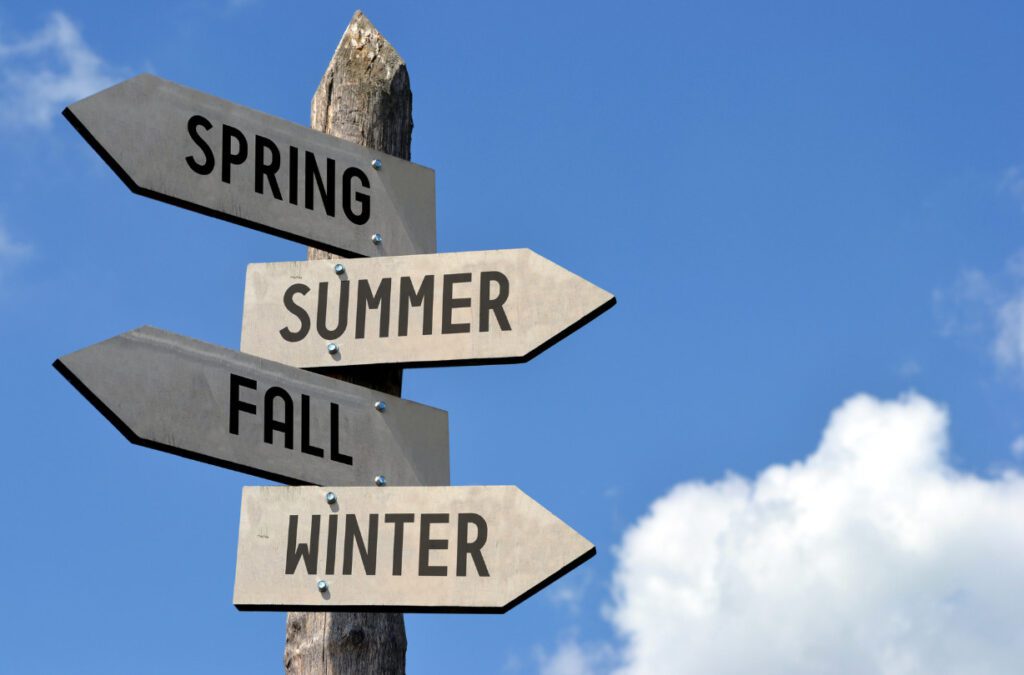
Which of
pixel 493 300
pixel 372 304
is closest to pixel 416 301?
pixel 372 304

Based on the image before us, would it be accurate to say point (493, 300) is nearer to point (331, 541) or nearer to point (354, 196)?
point (354, 196)

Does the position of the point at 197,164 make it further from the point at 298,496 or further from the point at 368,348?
the point at 298,496

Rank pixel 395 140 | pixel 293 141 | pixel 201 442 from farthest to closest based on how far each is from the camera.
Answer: pixel 395 140 → pixel 293 141 → pixel 201 442

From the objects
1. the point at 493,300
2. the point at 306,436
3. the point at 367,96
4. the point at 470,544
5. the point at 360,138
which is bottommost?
the point at 470,544

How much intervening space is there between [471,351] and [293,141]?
981mm

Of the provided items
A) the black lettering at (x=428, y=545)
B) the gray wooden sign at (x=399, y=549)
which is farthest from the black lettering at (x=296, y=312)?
the black lettering at (x=428, y=545)

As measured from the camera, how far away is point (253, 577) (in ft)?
13.3

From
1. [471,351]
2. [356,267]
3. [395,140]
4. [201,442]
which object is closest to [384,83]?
[395,140]

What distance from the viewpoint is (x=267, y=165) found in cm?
455

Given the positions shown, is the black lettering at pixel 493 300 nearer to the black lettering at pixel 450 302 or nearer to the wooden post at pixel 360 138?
the black lettering at pixel 450 302

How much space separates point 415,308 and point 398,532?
0.75 m

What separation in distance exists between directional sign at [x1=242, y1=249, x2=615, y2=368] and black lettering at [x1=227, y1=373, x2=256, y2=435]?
30 centimetres

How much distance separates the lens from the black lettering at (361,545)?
4051 millimetres

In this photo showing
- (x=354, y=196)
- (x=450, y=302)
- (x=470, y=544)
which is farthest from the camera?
(x=354, y=196)
